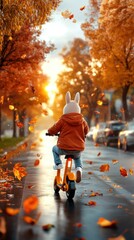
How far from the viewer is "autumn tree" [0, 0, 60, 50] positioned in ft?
45.5

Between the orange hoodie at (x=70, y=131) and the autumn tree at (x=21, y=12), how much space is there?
4805mm

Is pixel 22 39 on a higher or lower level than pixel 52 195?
higher

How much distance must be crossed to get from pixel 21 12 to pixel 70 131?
523 cm

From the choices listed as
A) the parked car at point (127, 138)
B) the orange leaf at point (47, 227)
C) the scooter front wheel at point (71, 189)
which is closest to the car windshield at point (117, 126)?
the parked car at point (127, 138)

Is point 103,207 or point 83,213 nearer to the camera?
point 83,213

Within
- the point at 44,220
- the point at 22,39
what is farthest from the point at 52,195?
the point at 22,39

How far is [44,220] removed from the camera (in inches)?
302

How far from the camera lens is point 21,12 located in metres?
14.0

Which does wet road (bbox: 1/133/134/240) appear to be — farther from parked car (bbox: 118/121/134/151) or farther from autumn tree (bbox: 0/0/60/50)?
parked car (bbox: 118/121/134/151)

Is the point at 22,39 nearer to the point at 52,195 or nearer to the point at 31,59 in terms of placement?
the point at 31,59

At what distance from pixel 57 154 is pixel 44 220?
2.64 meters

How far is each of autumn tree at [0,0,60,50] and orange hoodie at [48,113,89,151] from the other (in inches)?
189

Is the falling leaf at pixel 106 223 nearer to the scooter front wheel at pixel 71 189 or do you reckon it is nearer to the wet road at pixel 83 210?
the wet road at pixel 83 210

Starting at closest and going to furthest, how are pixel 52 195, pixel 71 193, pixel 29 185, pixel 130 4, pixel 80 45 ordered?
pixel 71 193 → pixel 52 195 → pixel 29 185 → pixel 130 4 → pixel 80 45
